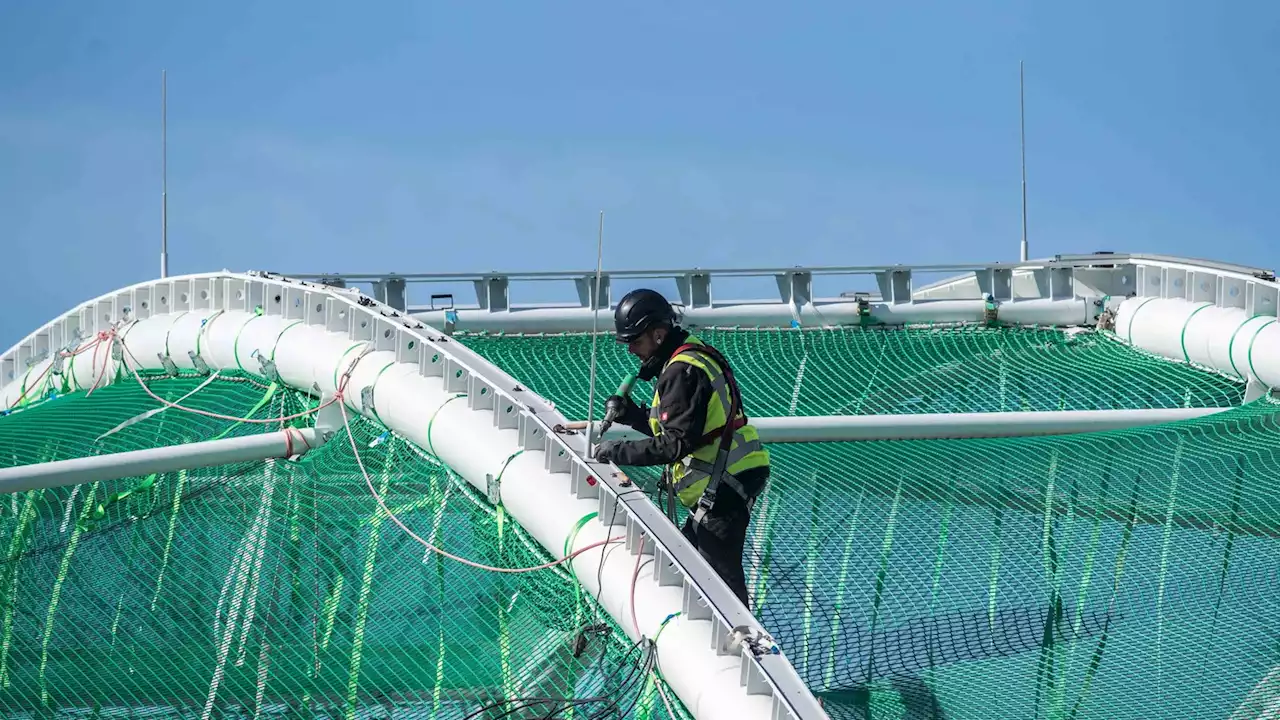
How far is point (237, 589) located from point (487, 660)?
89.0 inches

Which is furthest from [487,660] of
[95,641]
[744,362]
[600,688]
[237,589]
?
[744,362]

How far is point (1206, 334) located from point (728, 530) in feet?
26.5

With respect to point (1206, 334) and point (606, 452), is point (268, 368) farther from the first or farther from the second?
point (1206, 334)

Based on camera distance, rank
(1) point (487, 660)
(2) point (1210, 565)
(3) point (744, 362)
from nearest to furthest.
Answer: (1) point (487, 660) → (2) point (1210, 565) → (3) point (744, 362)

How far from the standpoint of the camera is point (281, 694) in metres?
10.3

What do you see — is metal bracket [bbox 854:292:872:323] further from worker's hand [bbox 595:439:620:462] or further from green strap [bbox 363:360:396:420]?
worker's hand [bbox 595:439:620:462]

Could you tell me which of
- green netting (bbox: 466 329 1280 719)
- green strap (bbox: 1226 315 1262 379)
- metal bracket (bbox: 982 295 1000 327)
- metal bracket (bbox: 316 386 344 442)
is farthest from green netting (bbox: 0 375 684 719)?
metal bracket (bbox: 982 295 1000 327)

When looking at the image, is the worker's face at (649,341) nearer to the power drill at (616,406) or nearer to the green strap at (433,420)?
the power drill at (616,406)

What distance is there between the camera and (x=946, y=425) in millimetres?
11797

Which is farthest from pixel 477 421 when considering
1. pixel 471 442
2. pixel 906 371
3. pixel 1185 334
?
pixel 1185 334

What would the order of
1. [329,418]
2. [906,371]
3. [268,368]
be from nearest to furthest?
[329,418] < [268,368] < [906,371]

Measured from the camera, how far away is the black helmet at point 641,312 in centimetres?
873

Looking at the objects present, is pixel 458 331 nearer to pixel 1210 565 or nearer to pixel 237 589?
pixel 237 589

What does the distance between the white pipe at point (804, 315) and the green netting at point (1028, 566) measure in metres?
1.93
